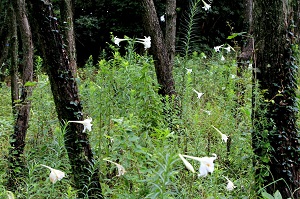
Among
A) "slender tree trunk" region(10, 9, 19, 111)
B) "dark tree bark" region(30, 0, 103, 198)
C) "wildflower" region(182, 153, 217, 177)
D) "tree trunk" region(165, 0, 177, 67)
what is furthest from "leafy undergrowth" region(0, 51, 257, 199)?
"tree trunk" region(165, 0, 177, 67)

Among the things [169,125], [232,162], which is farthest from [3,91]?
[232,162]

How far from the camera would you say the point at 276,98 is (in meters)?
3.17

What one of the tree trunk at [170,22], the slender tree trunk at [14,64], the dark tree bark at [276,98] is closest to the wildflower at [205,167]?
the dark tree bark at [276,98]

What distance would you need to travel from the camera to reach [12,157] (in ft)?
13.8

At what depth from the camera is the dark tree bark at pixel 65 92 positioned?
3.02 m

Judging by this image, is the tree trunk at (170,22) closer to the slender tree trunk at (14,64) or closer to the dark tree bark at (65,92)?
the slender tree trunk at (14,64)

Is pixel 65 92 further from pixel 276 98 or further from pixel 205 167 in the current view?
pixel 276 98

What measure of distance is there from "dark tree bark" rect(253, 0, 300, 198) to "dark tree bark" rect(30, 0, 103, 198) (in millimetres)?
1596

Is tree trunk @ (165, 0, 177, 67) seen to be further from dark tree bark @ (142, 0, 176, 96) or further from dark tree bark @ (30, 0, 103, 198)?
dark tree bark @ (30, 0, 103, 198)

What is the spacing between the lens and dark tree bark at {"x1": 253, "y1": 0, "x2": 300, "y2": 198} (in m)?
3.13

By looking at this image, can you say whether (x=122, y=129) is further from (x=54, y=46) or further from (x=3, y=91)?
(x=3, y=91)

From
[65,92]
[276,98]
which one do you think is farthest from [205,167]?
[65,92]

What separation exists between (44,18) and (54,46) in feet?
0.83

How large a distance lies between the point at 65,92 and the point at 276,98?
1937mm
